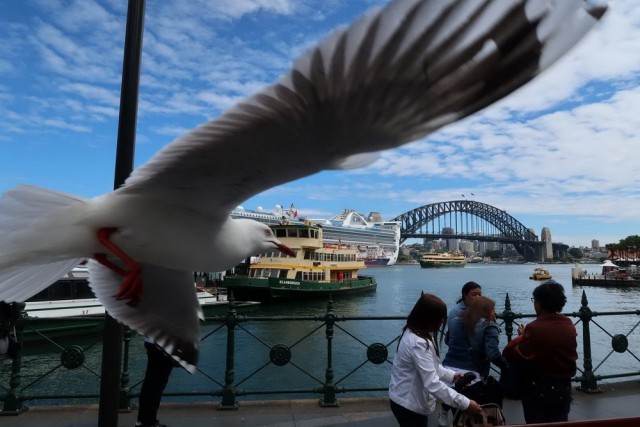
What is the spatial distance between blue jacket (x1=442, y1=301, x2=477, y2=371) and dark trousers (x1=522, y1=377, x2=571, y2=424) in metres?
0.51

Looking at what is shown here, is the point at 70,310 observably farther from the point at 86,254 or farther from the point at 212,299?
the point at 86,254

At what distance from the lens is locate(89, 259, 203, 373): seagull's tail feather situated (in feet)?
7.95

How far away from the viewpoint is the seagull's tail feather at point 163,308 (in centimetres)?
242

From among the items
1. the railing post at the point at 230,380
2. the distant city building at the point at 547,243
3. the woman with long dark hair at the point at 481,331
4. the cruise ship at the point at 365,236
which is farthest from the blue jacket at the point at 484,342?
the distant city building at the point at 547,243

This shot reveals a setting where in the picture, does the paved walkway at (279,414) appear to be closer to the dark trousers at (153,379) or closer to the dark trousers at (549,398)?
the dark trousers at (153,379)

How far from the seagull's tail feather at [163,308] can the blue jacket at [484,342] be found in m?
2.01

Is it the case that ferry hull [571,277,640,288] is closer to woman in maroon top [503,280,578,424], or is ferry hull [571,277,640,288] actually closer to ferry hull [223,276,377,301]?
ferry hull [223,276,377,301]

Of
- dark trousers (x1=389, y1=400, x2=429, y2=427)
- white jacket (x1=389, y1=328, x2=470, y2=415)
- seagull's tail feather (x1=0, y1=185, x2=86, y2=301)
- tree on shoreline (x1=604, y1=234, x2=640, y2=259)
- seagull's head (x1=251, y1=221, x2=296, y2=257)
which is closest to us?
seagull's tail feather (x1=0, y1=185, x2=86, y2=301)

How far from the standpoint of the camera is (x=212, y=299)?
69.0 feet

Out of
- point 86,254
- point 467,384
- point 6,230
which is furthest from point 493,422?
point 6,230

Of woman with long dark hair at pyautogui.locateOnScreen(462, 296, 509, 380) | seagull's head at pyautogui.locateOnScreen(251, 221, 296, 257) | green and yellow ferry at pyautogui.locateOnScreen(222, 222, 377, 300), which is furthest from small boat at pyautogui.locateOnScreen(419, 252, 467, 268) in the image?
seagull's head at pyautogui.locateOnScreen(251, 221, 296, 257)

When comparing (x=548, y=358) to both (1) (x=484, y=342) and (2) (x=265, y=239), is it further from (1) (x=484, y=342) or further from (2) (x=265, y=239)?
(2) (x=265, y=239)

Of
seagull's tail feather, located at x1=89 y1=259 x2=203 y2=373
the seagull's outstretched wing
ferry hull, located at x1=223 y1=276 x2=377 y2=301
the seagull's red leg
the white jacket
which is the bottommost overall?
ferry hull, located at x1=223 y1=276 x2=377 y2=301

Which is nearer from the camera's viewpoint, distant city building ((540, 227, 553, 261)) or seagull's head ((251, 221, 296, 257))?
seagull's head ((251, 221, 296, 257))
